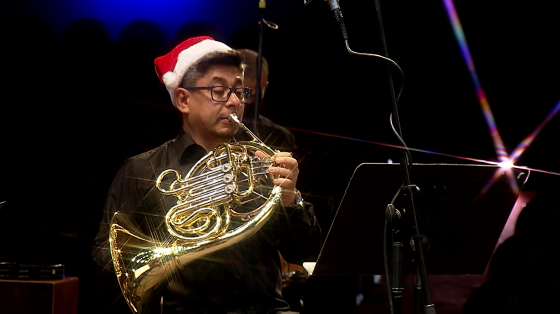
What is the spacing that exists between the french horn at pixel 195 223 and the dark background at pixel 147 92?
1709 mm

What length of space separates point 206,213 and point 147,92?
7.97ft

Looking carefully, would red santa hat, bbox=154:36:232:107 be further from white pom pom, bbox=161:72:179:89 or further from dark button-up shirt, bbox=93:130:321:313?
dark button-up shirt, bbox=93:130:321:313

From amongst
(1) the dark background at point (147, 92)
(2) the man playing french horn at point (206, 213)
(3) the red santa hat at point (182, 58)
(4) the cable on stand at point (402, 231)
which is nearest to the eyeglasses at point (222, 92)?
(2) the man playing french horn at point (206, 213)

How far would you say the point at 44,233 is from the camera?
4348 millimetres

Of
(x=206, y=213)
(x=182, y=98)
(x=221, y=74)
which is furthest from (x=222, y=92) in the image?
(x=206, y=213)

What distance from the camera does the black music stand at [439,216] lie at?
6.43 ft

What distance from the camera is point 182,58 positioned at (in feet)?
8.64

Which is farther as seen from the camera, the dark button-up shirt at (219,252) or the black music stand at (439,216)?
the dark button-up shirt at (219,252)

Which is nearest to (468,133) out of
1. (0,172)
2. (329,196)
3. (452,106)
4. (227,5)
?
(452,106)

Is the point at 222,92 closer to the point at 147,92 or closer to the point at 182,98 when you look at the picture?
the point at 182,98

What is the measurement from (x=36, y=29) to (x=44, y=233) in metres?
1.43

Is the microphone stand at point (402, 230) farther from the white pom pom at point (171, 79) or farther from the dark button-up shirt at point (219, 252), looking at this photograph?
the white pom pom at point (171, 79)

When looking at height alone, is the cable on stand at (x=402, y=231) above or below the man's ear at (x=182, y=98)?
below

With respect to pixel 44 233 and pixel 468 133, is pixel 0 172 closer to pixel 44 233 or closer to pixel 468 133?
pixel 44 233
